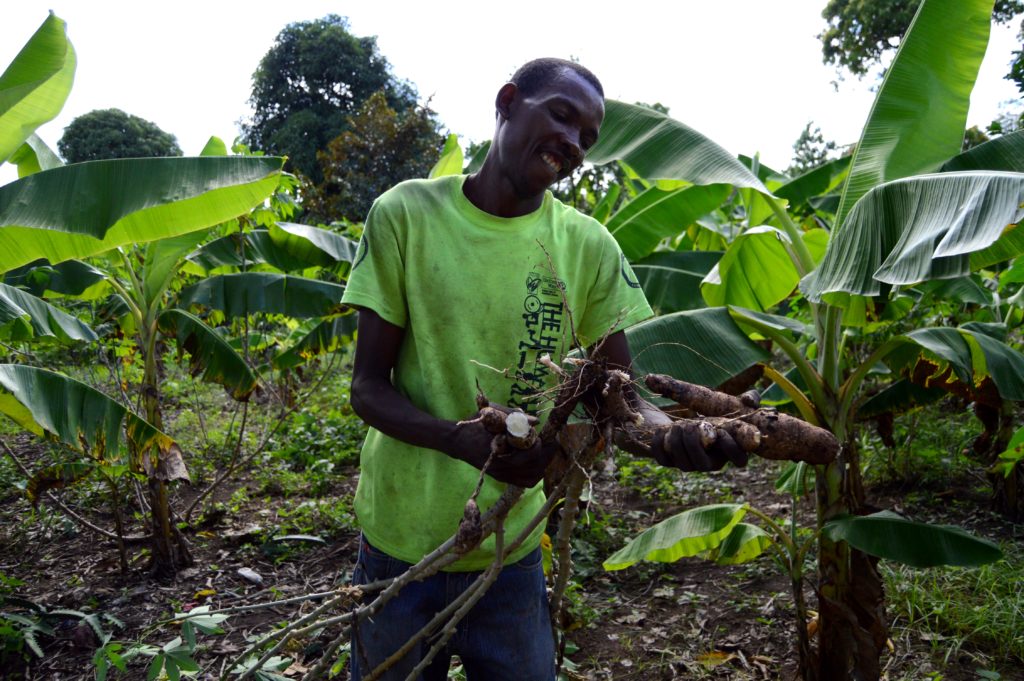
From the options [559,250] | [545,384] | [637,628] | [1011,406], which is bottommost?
[637,628]

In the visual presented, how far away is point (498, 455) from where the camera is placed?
1467 millimetres

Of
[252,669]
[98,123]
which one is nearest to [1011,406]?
[252,669]

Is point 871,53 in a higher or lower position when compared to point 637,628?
higher

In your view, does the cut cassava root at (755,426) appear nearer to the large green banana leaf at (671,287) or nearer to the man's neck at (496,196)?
the man's neck at (496,196)

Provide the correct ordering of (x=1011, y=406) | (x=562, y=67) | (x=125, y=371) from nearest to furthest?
1. (x=562, y=67)
2. (x=1011, y=406)
3. (x=125, y=371)

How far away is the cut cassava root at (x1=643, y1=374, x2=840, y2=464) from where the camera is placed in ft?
4.75

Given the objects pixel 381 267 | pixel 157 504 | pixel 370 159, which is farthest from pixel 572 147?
pixel 370 159

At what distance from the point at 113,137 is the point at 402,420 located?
29.2 m

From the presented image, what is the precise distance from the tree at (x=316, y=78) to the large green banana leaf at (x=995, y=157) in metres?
23.2

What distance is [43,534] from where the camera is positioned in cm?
518

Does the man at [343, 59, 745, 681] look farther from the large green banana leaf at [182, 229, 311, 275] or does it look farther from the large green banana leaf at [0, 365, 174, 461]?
the large green banana leaf at [182, 229, 311, 275]

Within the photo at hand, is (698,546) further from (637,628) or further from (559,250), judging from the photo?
(559,250)

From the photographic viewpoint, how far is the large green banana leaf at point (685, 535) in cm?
307

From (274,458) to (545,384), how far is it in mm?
5574
